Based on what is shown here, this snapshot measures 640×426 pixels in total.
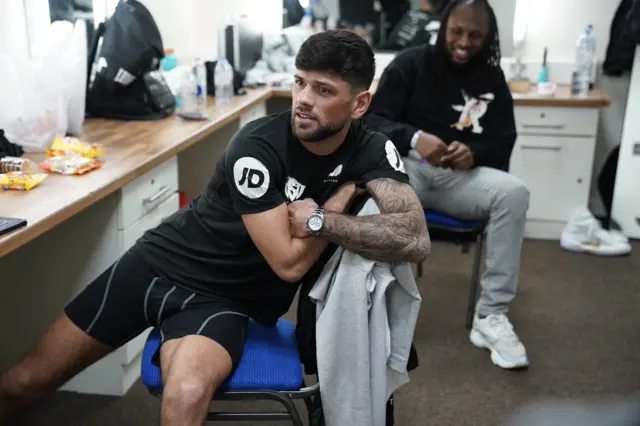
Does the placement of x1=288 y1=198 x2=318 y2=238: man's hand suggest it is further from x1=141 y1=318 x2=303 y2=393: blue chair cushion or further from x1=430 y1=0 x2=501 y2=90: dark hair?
x1=430 y1=0 x2=501 y2=90: dark hair

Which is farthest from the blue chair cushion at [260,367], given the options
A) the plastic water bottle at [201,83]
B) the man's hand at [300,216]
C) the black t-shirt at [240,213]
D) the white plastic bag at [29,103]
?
the plastic water bottle at [201,83]

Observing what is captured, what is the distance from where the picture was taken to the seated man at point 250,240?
1574 millimetres

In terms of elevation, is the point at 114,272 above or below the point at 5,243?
below

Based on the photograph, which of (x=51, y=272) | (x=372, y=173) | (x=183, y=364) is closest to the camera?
(x=183, y=364)

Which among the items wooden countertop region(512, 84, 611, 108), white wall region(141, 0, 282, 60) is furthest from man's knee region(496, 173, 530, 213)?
white wall region(141, 0, 282, 60)

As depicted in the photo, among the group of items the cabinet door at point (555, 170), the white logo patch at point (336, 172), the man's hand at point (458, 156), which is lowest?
the cabinet door at point (555, 170)

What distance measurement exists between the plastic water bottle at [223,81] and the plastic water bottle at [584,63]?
71.6 inches

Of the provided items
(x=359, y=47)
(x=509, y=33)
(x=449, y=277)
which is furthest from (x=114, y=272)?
(x=509, y=33)

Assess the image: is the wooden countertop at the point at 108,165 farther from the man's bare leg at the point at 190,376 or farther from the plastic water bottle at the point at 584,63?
the plastic water bottle at the point at 584,63

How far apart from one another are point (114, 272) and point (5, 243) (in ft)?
1.07

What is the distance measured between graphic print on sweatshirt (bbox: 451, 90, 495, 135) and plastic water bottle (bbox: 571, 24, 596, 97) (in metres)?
1.28

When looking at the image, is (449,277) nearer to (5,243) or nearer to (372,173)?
(372,173)

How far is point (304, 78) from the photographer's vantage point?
5.31 feet

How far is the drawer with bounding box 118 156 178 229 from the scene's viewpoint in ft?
7.27
